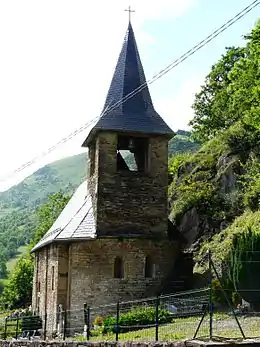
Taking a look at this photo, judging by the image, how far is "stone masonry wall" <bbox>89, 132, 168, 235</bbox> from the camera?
28422 mm

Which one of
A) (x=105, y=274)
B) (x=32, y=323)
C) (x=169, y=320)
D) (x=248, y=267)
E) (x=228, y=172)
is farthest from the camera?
(x=32, y=323)

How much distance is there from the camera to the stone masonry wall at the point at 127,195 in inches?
1119

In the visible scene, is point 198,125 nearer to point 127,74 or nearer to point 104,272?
point 127,74

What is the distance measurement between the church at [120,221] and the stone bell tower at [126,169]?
0.13 ft

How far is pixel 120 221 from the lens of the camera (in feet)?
93.5

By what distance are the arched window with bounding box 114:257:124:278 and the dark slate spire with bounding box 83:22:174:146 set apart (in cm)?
593

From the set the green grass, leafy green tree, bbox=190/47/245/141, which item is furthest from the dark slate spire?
the green grass

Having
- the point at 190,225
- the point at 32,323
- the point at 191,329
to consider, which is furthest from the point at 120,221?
the point at 191,329

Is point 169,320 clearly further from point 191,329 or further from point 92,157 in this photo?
point 92,157

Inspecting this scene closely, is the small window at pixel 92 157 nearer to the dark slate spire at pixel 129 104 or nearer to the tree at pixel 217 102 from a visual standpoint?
A: the dark slate spire at pixel 129 104

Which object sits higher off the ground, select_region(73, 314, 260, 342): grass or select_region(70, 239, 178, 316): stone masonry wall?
select_region(70, 239, 178, 316): stone masonry wall

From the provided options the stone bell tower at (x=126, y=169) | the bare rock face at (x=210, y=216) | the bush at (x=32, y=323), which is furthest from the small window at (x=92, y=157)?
the bush at (x=32, y=323)

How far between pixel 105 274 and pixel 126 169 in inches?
204

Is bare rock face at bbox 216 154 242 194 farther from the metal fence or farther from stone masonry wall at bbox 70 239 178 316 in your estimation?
the metal fence
